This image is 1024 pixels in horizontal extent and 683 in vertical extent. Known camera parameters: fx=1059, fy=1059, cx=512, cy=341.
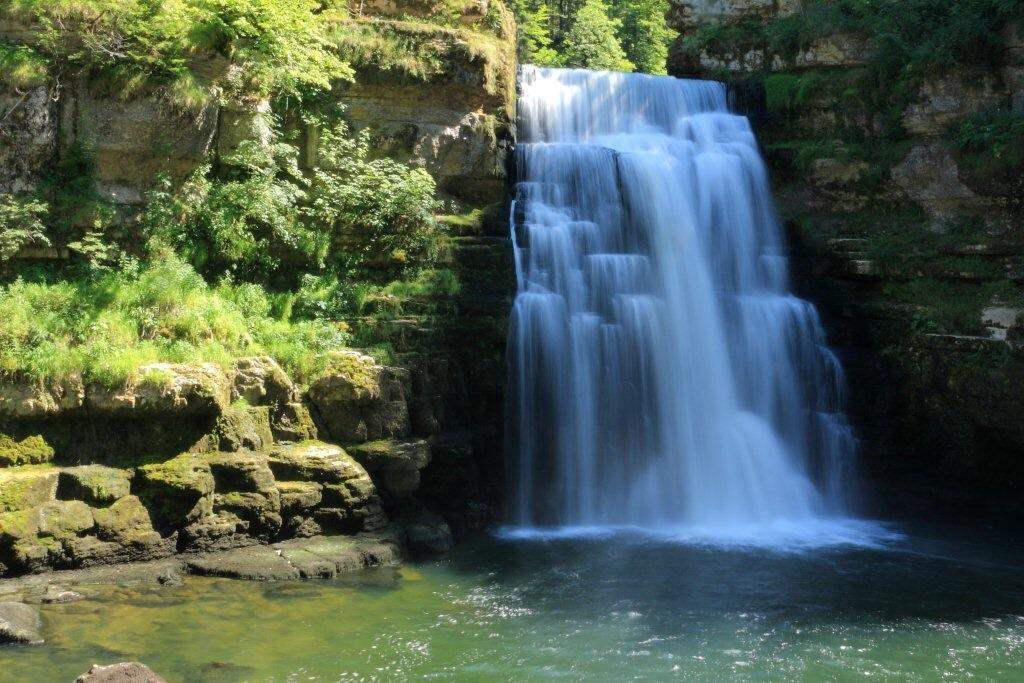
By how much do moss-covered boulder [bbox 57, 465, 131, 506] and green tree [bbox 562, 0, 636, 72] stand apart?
24388 millimetres

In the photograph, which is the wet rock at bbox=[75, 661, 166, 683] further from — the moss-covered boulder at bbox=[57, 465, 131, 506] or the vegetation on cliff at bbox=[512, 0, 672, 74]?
the vegetation on cliff at bbox=[512, 0, 672, 74]

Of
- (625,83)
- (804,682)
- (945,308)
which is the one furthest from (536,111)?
(804,682)

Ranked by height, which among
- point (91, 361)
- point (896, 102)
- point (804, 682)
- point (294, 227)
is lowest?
point (804, 682)

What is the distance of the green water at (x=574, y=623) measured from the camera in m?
8.91

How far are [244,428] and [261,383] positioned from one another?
0.64m

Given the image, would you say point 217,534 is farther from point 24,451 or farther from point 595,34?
point 595,34

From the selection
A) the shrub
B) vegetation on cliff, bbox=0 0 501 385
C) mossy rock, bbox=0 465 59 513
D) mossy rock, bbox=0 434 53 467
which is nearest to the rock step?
mossy rock, bbox=0 465 59 513

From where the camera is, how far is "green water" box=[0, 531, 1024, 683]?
29.2 feet

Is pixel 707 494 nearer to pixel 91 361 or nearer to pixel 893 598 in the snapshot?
pixel 893 598

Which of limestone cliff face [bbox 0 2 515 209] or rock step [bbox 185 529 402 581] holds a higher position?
limestone cliff face [bbox 0 2 515 209]

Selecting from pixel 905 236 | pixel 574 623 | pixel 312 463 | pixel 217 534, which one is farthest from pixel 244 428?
pixel 905 236

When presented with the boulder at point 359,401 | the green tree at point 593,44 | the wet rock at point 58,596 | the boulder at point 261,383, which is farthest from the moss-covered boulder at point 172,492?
the green tree at point 593,44

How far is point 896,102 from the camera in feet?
62.6

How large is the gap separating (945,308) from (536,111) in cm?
783
